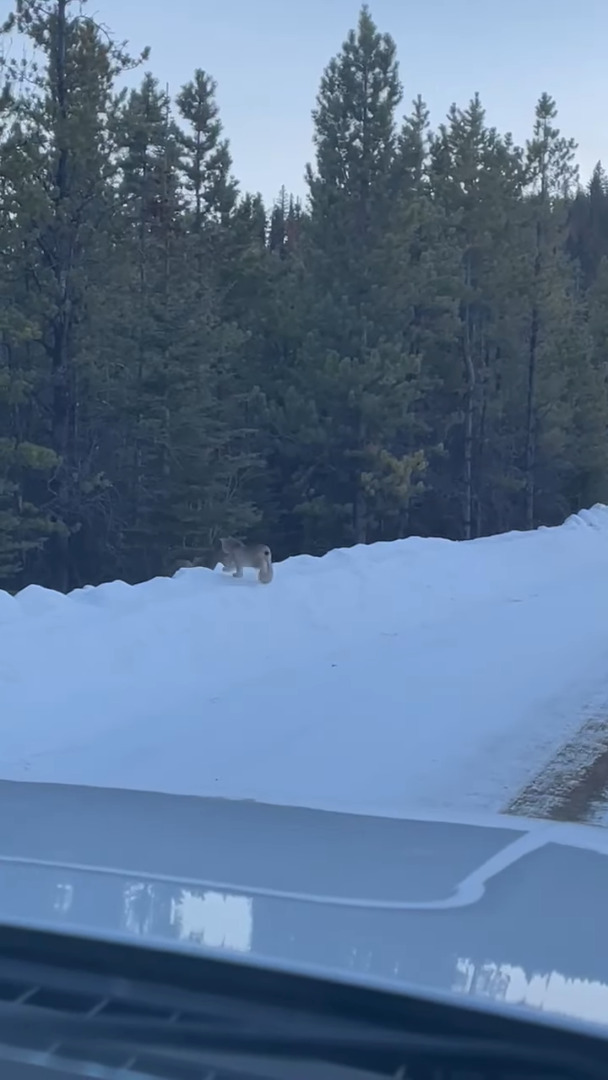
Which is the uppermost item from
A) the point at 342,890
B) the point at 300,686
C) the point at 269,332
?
the point at 269,332

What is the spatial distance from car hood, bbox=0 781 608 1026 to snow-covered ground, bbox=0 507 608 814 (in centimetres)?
70

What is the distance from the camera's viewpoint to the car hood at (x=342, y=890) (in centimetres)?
199

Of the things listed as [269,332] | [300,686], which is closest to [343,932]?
[300,686]

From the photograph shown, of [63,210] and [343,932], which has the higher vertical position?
[63,210]

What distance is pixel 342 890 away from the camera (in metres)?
2.46

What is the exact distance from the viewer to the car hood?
1991 millimetres

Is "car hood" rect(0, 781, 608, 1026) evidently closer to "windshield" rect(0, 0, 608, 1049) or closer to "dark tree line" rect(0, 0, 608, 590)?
"windshield" rect(0, 0, 608, 1049)

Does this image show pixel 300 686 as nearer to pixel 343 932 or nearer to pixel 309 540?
pixel 343 932

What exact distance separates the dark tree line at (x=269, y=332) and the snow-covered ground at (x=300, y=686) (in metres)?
14.8

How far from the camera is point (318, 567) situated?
1276 centimetres

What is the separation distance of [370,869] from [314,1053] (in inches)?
31.3

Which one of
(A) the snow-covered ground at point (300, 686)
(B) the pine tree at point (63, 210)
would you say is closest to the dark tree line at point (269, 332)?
(B) the pine tree at point (63, 210)

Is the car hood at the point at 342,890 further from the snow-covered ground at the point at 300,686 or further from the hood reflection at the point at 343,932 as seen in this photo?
the snow-covered ground at the point at 300,686

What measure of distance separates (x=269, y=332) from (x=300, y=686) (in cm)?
2852
